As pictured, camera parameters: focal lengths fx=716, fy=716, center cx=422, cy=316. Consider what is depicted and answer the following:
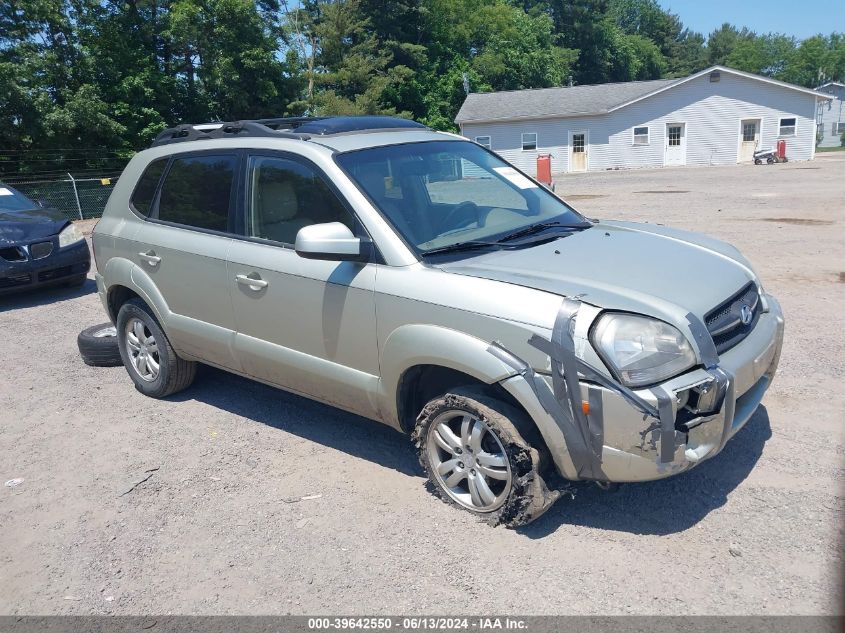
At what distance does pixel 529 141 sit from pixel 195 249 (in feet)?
125


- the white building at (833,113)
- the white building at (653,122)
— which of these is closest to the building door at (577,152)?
the white building at (653,122)

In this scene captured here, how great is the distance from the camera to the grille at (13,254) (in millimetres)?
9219

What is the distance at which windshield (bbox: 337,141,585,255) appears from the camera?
404 cm

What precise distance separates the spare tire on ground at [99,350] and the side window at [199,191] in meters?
1.83

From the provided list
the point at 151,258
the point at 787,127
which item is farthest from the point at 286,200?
the point at 787,127

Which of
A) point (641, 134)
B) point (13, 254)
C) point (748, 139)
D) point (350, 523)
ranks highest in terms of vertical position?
point (641, 134)

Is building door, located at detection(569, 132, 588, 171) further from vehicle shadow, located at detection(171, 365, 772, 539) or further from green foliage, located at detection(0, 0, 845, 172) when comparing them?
vehicle shadow, located at detection(171, 365, 772, 539)

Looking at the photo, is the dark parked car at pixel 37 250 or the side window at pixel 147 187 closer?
the side window at pixel 147 187

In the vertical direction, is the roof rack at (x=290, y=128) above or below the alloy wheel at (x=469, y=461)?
above

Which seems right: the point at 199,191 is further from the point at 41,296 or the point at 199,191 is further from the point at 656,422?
the point at 41,296

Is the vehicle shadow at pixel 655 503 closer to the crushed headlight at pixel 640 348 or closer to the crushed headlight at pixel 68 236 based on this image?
the crushed headlight at pixel 640 348

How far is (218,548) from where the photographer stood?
3.63 metres

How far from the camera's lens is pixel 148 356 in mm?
5633

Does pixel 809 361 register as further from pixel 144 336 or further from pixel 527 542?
pixel 144 336
